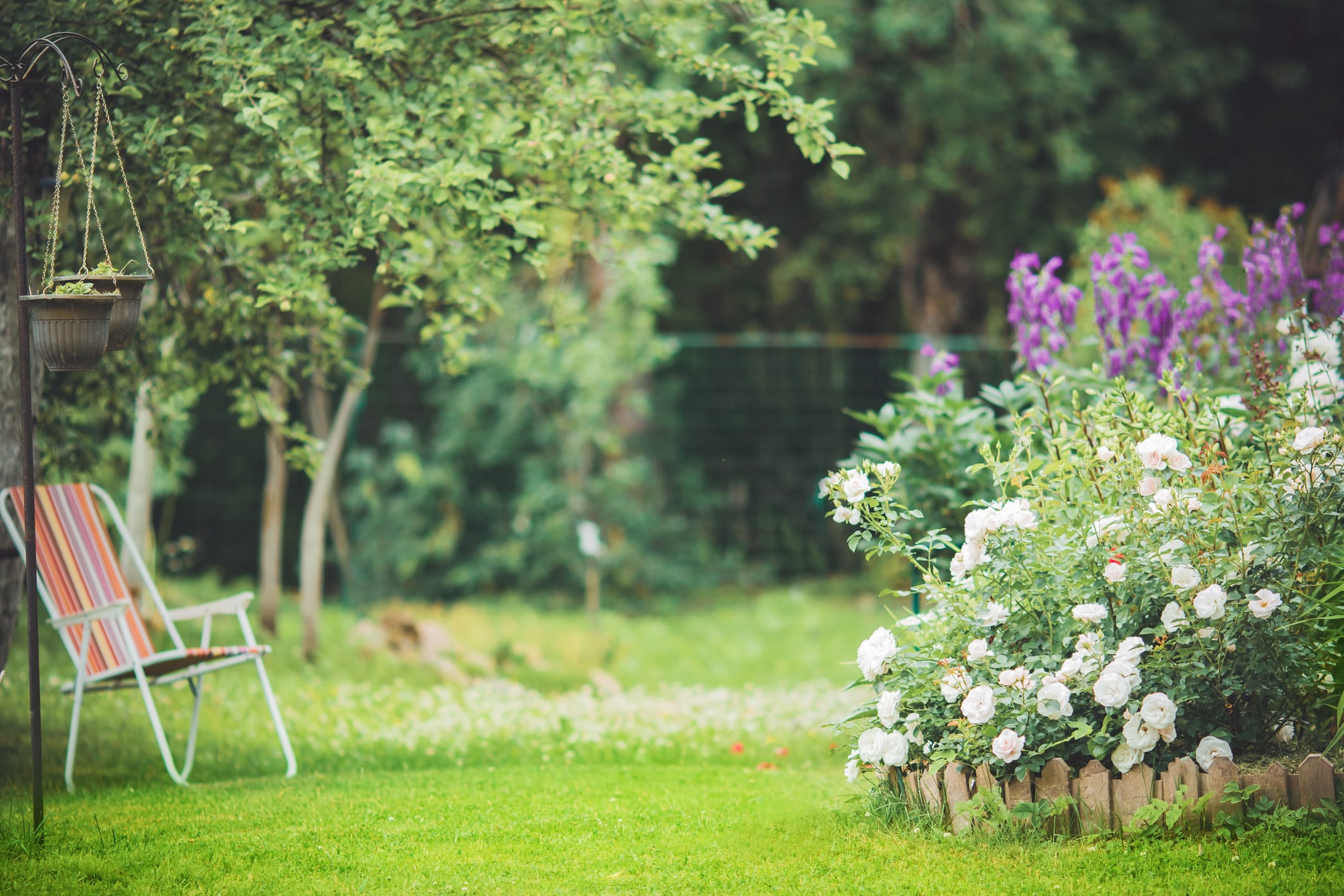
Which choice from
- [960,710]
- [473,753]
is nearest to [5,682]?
[473,753]

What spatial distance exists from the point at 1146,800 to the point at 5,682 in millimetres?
4840

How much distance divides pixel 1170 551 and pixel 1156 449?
0.89 ft

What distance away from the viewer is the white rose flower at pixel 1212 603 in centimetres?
308

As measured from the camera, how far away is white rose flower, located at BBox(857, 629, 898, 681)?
337 cm

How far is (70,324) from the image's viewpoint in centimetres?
347

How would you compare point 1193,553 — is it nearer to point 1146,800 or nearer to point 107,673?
point 1146,800

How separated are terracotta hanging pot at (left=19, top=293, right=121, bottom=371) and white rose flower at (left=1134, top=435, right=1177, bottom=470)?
290 centimetres

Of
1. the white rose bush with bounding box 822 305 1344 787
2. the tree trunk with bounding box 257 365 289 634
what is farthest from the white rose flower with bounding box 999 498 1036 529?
the tree trunk with bounding box 257 365 289 634

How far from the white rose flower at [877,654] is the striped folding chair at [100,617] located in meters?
2.10

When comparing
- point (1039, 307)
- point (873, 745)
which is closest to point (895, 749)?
point (873, 745)

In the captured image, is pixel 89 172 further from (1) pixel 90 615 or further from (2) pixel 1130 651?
(2) pixel 1130 651

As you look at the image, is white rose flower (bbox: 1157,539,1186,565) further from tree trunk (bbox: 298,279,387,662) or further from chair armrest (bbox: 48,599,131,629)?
tree trunk (bbox: 298,279,387,662)

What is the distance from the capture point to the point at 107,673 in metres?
4.19

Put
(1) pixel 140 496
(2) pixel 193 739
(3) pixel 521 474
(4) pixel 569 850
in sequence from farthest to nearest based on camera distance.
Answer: (3) pixel 521 474
(1) pixel 140 496
(2) pixel 193 739
(4) pixel 569 850
